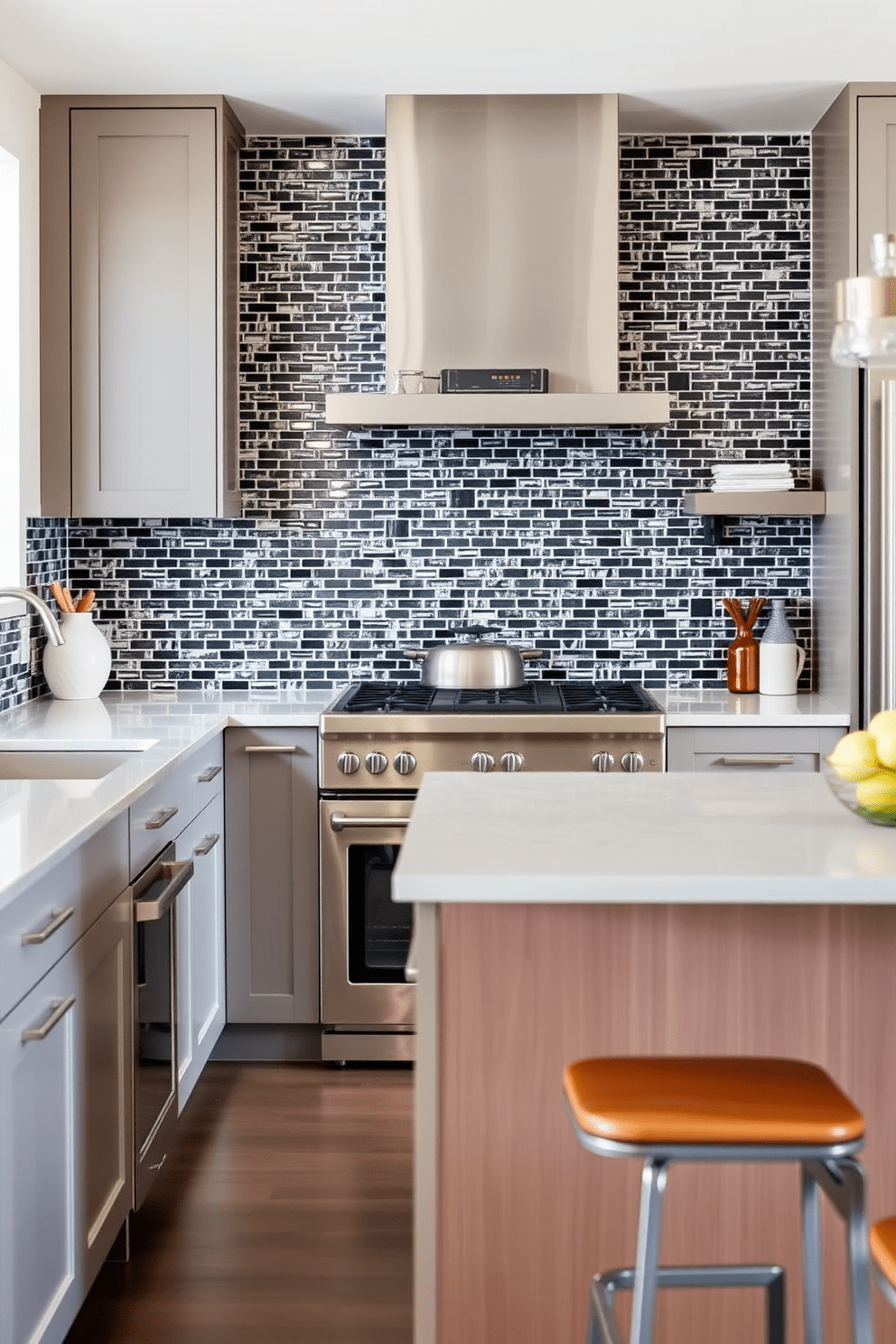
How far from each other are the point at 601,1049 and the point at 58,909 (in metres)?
0.86

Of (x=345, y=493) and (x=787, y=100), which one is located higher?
(x=787, y=100)

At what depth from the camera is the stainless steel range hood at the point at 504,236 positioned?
394 centimetres

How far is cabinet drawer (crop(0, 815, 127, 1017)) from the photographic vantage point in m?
1.97

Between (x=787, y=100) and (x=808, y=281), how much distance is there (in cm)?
56

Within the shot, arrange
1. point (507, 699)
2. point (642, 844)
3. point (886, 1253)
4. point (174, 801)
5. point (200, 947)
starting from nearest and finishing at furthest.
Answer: point (886, 1253), point (642, 844), point (174, 801), point (200, 947), point (507, 699)

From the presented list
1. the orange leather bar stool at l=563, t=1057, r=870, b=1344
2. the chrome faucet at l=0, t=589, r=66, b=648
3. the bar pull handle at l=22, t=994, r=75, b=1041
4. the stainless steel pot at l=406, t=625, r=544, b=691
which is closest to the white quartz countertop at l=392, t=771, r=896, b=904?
the orange leather bar stool at l=563, t=1057, r=870, b=1344

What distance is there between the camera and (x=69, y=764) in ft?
10.8

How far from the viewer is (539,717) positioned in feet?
12.2

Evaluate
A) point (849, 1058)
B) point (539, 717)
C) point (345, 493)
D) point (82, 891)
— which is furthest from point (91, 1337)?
point (345, 493)

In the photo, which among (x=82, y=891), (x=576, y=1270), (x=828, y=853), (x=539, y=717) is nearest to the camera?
(x=828, y=853)

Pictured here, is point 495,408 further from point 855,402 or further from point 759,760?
point 759,760

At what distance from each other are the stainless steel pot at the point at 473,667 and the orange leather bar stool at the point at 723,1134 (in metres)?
2.29

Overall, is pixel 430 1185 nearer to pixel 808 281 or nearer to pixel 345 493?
pixel 345 493

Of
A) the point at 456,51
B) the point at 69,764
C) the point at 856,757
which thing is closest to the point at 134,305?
the point at 456,51
